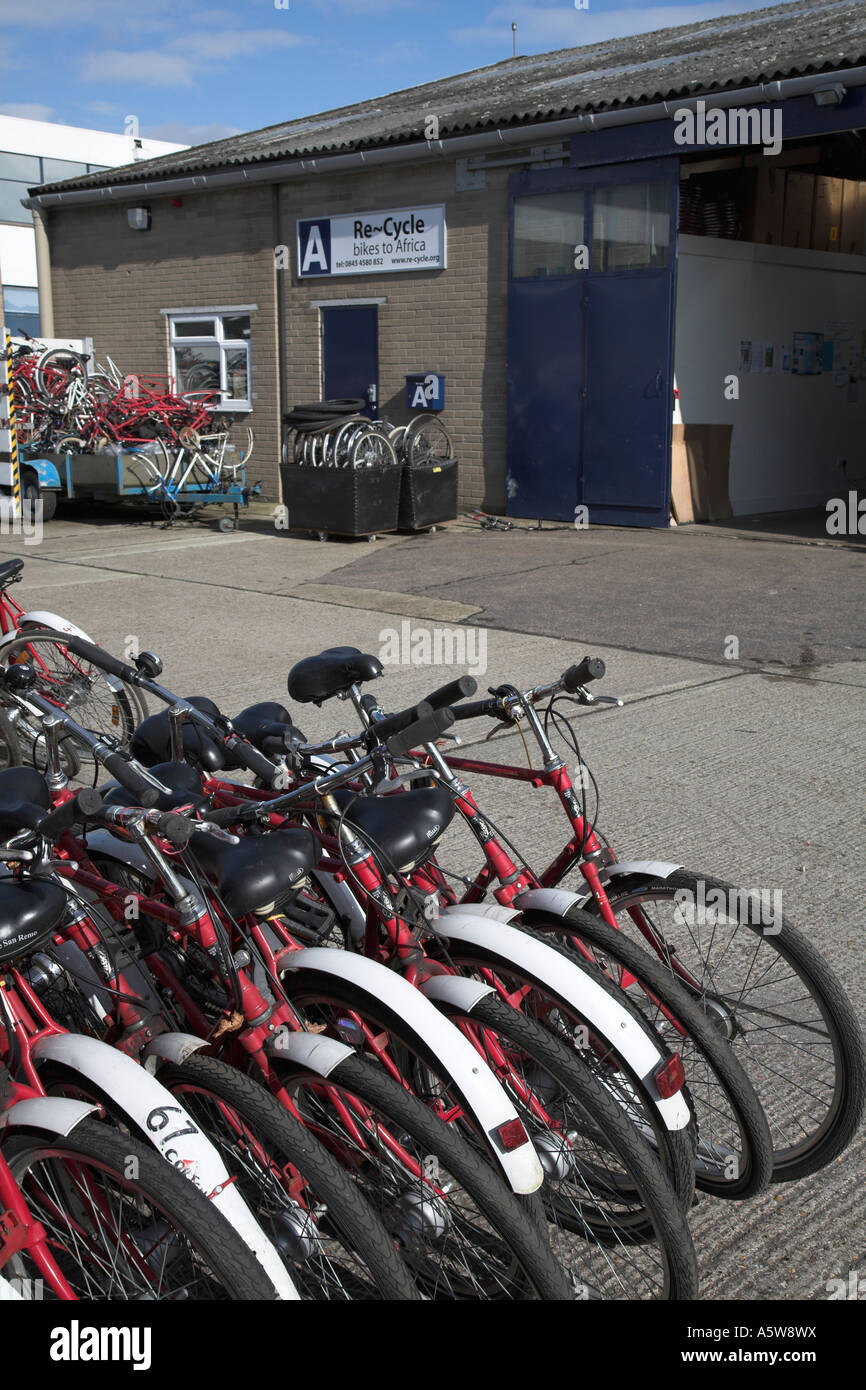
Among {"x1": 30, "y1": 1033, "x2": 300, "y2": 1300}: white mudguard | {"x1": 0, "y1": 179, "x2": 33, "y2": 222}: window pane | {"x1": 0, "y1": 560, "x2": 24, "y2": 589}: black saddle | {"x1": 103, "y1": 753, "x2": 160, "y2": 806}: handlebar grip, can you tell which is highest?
{"x1": 0, "y1": 179, "x2": 33, "y2": 222}: window pane

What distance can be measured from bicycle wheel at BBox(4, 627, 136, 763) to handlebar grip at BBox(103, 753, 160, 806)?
94.9 inches

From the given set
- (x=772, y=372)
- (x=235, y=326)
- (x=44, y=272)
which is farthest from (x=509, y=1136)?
(x=44, y=272)

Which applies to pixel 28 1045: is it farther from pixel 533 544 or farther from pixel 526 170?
pixel 526 170

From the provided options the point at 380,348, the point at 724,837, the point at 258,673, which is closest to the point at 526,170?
the point at 380,348

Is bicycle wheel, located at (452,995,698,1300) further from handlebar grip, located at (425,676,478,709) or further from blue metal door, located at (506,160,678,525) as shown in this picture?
blue metal door, located at (506,160,678,525)

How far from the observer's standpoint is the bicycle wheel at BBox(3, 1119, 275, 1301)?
188cm

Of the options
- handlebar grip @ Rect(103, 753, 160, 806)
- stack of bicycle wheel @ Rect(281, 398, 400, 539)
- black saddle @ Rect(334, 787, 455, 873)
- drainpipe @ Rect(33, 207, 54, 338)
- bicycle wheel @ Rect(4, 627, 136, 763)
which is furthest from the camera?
drainpipe @ Rect(33, 207, 54, 338)

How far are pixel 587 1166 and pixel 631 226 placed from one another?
12.2m

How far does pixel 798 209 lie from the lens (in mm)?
15250

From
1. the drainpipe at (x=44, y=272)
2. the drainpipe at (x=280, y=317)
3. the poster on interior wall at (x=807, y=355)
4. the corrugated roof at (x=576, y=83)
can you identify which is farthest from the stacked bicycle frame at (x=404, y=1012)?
the drainpipe at (x=44, y=272)

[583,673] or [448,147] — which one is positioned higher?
[448,147]

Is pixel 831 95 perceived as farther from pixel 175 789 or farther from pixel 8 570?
pixel 175 789

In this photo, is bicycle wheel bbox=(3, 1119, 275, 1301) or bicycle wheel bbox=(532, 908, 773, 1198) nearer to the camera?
bicycle wheel bbox=(3, 1119, 275, 1301)

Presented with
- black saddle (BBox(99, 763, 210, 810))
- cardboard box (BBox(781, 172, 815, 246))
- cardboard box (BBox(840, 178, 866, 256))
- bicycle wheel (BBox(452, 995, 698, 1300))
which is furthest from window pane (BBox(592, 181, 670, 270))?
bicycle wheel (BBox(452, 995, 698, 1300))
